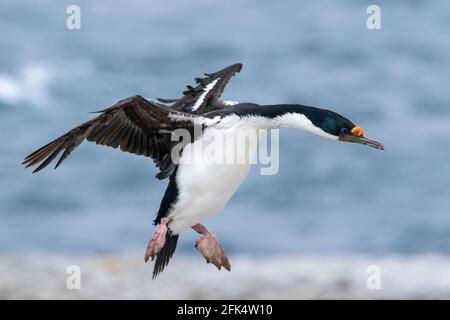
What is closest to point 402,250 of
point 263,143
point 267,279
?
point 267,279

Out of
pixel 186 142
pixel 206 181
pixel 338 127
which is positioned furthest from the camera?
pixel 186 142

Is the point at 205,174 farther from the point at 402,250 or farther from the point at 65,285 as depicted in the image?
the point at 402,250

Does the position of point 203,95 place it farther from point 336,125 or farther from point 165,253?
point 336,125

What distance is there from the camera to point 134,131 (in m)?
9.38

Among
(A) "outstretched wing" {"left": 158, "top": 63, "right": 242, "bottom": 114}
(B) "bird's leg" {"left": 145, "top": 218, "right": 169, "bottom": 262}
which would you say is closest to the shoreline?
(A) "outstretched wing" {"left": 158, "top": 63, "right": 242, "bottom": 114}

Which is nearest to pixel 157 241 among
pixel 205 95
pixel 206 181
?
pixel 206 181

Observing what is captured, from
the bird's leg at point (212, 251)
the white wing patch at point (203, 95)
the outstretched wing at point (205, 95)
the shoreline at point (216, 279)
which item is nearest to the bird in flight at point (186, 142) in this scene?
the bird's leg at point (212, 251)

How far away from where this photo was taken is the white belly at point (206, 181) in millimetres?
8938

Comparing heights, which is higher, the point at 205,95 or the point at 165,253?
the point at 205,95

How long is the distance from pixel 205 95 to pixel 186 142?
1.75m

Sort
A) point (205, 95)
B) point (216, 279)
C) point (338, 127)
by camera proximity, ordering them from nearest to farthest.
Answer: point (338, 127) < point (205, 95) < point (216, 279)

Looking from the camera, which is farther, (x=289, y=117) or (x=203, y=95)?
(x=203, y=95)

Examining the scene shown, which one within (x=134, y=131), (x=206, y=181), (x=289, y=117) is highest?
(x=134, y=131)

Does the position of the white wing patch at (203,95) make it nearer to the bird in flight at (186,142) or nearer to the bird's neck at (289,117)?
the bird in flight at (186,142)
